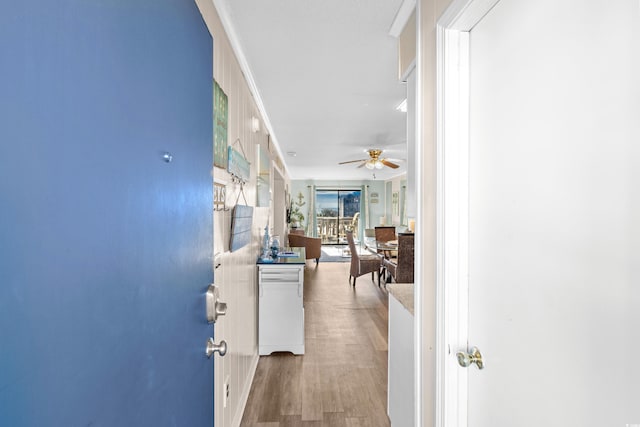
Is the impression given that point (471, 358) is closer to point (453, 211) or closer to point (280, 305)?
point (453, 211)

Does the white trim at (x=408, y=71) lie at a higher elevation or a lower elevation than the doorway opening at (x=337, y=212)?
higher

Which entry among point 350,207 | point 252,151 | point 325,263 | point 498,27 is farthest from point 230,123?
point 350,207

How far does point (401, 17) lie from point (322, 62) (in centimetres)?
70

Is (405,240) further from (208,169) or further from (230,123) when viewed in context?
(208,169)

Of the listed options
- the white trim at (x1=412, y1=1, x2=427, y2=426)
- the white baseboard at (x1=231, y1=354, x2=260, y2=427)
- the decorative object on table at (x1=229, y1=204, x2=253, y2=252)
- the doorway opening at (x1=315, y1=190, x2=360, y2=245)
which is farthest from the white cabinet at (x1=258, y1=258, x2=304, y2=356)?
the doorway opening at (x1=315, y1=190, x2=360, y2=245)

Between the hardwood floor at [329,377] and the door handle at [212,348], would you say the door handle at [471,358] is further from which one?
the hardwood floor at [329,377]

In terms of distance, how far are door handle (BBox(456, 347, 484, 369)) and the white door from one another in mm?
22

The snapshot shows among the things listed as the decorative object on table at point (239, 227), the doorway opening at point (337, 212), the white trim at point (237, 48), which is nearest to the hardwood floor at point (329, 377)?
the decorative object on table at point (239, 227)

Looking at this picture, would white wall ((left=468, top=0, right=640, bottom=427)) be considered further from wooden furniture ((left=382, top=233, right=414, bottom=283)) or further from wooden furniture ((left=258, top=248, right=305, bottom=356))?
wooden furniture ((left=382, top=233, right=414, bottom=283))

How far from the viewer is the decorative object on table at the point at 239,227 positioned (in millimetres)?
1916

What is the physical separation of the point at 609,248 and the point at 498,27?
0.69 meters

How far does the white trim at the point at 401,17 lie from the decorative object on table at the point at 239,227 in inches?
53.4

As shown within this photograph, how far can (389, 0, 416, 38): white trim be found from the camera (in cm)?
161

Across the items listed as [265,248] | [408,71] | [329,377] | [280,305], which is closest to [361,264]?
[265,248]
